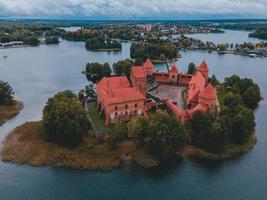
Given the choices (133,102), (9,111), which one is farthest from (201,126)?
(9,111)

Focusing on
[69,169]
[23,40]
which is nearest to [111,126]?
[69,169]

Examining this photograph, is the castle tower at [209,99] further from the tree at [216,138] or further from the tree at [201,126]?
the tree at [216,138]

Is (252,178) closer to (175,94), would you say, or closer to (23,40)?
(175,94)

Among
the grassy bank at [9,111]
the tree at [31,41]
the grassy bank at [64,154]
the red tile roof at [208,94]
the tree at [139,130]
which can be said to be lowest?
the tree at [31,41]

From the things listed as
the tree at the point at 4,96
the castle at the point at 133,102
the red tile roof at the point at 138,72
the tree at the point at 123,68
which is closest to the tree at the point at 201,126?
the castle at the point at 133,102

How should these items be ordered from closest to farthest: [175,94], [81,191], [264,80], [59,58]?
[81,191] < [175,94] < [264,80] < [59,58]
